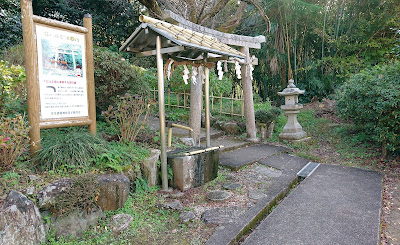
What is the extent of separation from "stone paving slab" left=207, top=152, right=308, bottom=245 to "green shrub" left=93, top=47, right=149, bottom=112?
9.73ft

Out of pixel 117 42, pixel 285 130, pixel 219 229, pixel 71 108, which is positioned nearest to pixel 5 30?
pixel 117 42

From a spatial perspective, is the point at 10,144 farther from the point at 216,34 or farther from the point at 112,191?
the point at 216,34

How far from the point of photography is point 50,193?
2734mm

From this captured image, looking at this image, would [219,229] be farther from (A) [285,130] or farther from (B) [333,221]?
(A) [285,130]

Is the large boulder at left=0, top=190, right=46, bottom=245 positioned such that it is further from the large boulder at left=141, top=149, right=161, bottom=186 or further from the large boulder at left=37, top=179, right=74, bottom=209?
the large boulder at left=141, top=149, right=161, bottom=186

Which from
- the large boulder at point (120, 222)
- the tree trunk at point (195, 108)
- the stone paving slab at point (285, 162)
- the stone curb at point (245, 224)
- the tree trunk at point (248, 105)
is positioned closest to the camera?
the stone curb at point (245, 224)

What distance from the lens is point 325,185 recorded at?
4.45 meters

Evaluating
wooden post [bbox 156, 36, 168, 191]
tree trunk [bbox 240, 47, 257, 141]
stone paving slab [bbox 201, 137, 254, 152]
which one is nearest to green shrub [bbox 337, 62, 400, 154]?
tree trunk [bbox 240, 47, 257, 141]

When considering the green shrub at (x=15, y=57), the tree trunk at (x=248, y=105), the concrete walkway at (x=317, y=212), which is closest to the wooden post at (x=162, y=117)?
the concrete walkway at (x=317, y=212)

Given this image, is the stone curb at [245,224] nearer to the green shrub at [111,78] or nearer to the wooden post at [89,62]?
the wooden post at [89,62]

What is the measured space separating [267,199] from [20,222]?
2854 millimetres

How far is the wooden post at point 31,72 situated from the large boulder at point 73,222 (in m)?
0.98

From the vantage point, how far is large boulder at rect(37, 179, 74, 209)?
8.82 ft

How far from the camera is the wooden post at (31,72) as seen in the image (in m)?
3.15
